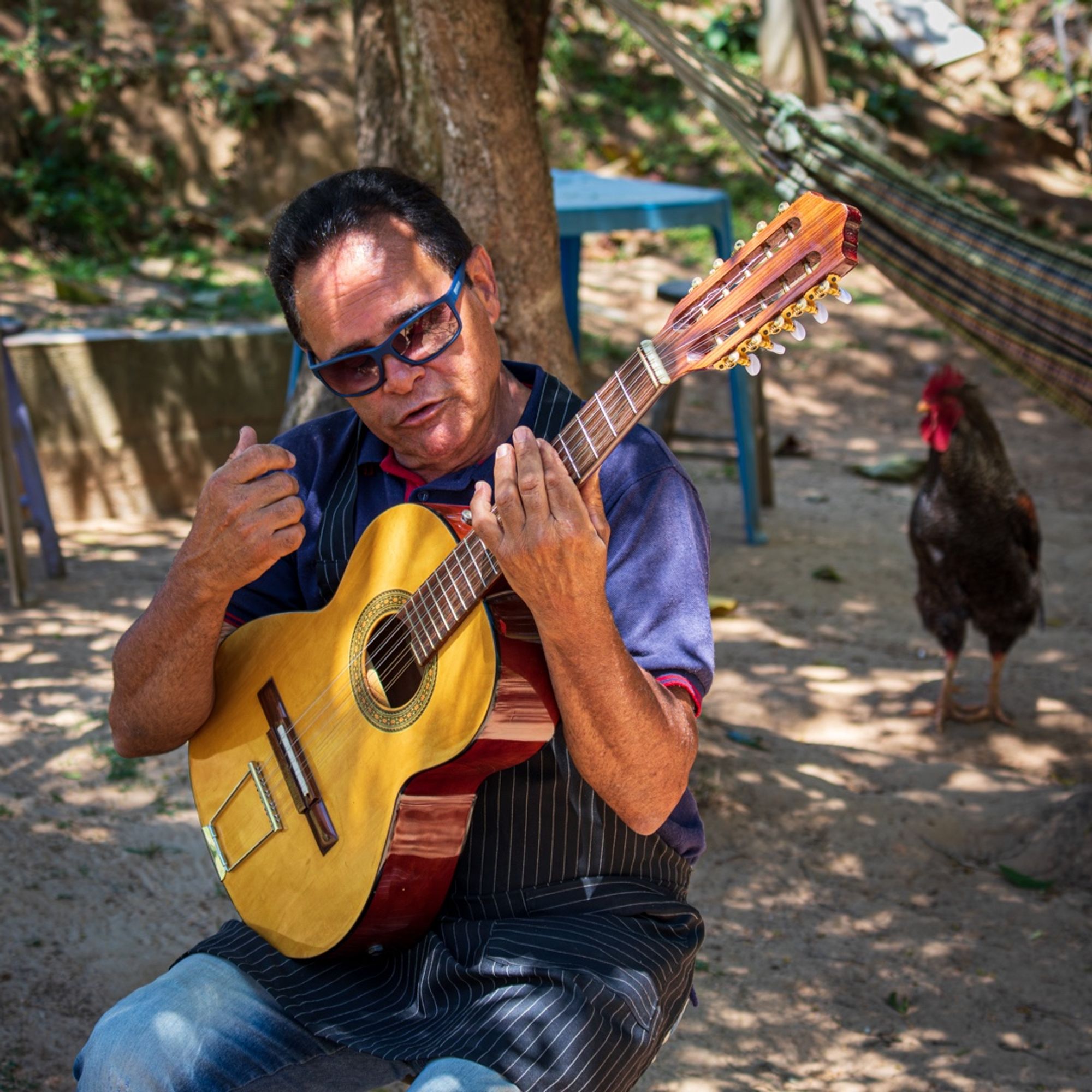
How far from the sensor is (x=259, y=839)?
1898mm

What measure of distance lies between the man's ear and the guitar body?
372mm

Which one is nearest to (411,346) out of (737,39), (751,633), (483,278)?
(483,278)

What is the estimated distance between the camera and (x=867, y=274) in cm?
1064

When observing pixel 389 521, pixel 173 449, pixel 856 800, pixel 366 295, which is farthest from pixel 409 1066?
pixel 173 449

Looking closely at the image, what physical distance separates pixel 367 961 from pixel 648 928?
1.40 feet

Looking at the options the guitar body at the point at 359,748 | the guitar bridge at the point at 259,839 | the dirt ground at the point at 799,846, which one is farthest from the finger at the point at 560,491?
the dirt ground at the point at 799,846

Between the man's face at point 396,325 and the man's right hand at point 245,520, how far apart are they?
0.18 metres

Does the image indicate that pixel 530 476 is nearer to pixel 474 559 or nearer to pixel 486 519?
pixel 486 519

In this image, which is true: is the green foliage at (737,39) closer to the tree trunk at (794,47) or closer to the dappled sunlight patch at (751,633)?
the tree trunk at (794,47)

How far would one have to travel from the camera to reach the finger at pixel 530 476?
1.48 metres

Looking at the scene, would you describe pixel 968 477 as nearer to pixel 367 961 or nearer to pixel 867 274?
pixel 367 961

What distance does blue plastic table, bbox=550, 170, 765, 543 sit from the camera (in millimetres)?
5129

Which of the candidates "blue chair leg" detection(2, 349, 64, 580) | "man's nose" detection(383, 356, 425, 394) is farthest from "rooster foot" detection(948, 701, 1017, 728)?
"blue chair leg" detection(2, 349, 64, 580)

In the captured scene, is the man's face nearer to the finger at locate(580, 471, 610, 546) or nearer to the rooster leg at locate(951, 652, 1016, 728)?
the finger at locate(580, 471, 610, 546)
